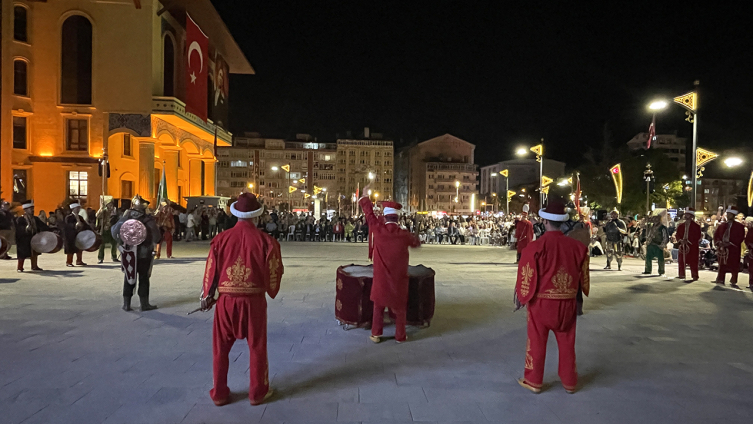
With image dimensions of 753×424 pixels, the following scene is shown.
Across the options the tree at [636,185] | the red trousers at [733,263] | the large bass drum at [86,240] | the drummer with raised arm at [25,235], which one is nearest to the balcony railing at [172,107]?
the drummer with raised arm at [25,235]

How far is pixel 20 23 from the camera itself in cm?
2555

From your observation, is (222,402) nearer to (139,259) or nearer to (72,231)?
(139,259)

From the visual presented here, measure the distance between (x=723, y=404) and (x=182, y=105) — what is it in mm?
28724

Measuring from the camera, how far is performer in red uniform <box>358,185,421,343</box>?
6203mm

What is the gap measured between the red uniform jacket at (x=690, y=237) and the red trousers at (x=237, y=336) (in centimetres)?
1254

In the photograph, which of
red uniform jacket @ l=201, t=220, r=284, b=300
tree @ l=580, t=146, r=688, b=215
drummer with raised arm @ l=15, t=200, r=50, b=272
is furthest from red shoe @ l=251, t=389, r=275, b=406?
tree @ l=580, t=146, r=688, b=215

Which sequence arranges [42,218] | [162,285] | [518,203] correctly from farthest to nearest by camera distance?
[518,203]
[42,218]
[162,285]

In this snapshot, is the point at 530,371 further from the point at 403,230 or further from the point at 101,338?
the point at 101,338

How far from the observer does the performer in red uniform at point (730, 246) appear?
11891 mm

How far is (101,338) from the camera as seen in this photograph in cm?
632

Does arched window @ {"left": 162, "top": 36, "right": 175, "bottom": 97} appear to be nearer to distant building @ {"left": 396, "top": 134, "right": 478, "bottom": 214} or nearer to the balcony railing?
the balcony railing

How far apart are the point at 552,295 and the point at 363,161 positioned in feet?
286

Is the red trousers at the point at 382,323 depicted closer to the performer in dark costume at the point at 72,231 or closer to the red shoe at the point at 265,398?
the red shoe at the point at 265,398

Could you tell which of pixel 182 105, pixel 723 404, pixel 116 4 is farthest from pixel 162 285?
pixel 116 4
